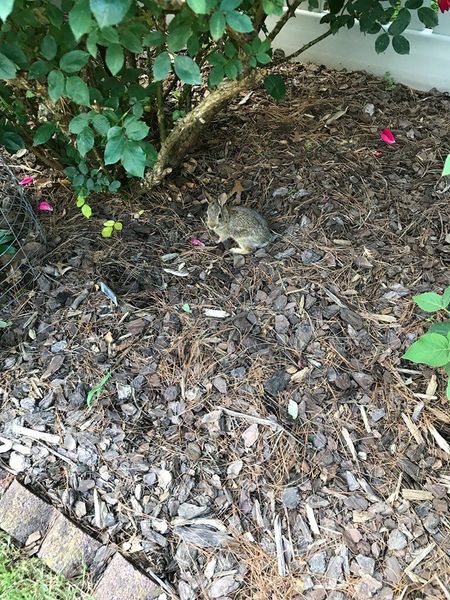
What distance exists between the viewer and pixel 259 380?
86.4 inches

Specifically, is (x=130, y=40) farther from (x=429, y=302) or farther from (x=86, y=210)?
(x=429, y=302)

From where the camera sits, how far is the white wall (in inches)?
123

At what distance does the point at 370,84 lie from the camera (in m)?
3.30

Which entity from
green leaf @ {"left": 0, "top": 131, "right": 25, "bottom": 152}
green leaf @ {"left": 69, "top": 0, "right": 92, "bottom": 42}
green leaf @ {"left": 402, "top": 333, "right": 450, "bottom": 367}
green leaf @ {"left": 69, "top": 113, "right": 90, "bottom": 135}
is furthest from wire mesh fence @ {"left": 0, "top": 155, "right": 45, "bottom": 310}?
green leaf @ {"left": 402, "top": 333, "right": 450, "bottom": 367}

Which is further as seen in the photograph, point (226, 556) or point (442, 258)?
point (442, 258)

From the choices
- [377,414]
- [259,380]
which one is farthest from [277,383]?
[377,414]

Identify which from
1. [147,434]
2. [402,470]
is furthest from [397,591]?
[147,434]

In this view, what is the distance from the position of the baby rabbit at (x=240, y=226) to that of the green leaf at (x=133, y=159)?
0.66 metres

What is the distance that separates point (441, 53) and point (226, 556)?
285 centimetres

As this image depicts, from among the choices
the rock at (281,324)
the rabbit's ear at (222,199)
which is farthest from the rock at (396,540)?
the rabbit's ear at (222,199)

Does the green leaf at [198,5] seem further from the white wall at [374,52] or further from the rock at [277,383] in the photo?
the white wall at [374,52]

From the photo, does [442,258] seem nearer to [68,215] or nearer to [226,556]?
[226,556]

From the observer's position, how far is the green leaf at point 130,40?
1.61 meters

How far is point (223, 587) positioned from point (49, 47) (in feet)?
5.97
